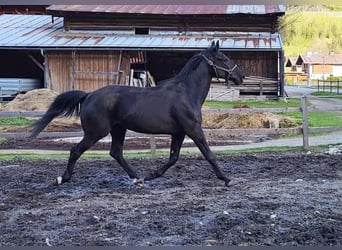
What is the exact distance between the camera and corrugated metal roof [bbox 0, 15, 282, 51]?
80.3 ft

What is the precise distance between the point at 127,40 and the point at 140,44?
1.29 meters

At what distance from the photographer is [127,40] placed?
26.0 m

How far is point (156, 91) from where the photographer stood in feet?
22.6

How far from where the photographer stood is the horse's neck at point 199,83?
6980 mm

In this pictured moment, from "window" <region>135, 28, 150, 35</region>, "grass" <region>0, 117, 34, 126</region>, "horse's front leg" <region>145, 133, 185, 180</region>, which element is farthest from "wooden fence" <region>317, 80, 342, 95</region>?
"horse's front leg" <region>145, 133, 185, 180</region>

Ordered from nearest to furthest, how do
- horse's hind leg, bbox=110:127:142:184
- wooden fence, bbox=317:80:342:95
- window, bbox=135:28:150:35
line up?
horse's hind leg, bbox=110:127:142:184 → window, bbox=135:28:150:35 → wooden fence, bbox=317:80:342:95

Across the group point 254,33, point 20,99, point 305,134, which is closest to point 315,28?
point 254,33

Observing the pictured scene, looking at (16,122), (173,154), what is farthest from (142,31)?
(173,154)

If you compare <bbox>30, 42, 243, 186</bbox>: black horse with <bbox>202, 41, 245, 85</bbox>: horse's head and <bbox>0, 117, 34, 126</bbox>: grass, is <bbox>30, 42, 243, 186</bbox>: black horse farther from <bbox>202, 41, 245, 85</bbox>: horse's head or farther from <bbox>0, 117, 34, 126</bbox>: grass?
<bbox>0, 117, 34, 126</bbox>: grass

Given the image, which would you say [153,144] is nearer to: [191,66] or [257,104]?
[191,66]

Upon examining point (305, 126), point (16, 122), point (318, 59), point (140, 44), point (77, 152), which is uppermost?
point (77, 152)

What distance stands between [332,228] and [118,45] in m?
21.3

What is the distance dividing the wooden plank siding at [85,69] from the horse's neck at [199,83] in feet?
60.1

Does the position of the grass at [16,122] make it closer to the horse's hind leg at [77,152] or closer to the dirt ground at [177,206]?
the dirt ground at [177,206]
